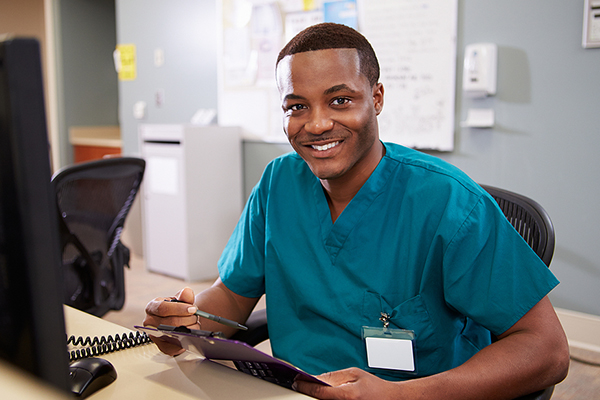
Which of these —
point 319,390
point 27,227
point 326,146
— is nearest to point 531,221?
point 326,146

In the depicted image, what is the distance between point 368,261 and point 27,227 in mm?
655

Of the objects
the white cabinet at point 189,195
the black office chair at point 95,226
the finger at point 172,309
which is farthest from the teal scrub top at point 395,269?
the white cabinet at point 189,195

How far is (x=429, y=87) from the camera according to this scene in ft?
8.49

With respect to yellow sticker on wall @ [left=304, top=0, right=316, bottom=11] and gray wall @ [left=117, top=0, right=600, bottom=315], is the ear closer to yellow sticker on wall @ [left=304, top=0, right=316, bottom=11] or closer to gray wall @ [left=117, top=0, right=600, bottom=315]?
gray wall @ [left=117, top=0, right=600, bottom=315]

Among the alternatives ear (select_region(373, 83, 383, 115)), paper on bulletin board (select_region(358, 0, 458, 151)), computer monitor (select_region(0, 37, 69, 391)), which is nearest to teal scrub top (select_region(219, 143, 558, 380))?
ear (select_region(373, 83, 383, 115))

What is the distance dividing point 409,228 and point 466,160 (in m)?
1.78

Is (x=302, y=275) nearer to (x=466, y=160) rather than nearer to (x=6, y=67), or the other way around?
(x=6, y=67)

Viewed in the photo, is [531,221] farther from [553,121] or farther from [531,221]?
[553,121]

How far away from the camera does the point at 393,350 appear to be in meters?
0.82

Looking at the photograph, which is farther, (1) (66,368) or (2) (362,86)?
(2) (362,86)

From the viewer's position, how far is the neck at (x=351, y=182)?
39.4 inches

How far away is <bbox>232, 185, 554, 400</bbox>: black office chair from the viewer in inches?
35.9

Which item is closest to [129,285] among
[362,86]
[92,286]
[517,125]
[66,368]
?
[92,286]

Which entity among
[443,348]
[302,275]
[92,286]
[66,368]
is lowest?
[92,286]
